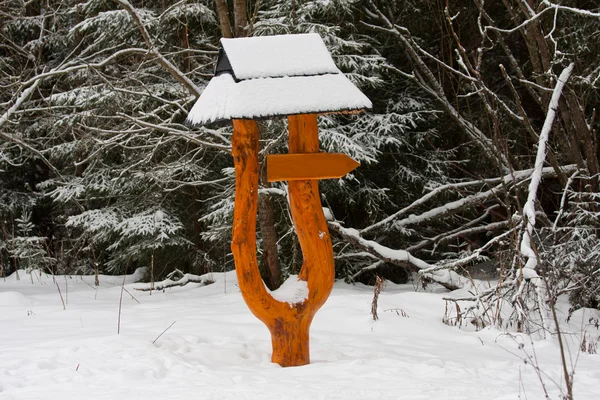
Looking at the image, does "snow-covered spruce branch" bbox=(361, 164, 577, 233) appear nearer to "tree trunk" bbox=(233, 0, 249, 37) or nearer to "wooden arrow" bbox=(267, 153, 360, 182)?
"tree trunk" bbox=(233, 0, 249, 37)

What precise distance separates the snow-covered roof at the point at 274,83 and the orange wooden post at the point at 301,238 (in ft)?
0.92

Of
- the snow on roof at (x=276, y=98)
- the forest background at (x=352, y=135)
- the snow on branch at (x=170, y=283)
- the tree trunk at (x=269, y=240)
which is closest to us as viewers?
the snow on roof at (x=276, y=98)

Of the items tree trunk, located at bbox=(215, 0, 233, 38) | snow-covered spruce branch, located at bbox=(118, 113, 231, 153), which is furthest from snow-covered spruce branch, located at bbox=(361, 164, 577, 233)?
tree trunk, located at bbox=(215, 0, 233, 38)

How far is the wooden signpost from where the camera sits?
430 centimetres

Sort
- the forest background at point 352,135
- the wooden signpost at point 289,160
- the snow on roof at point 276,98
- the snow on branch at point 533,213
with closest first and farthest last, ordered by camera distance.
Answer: the snow on roof at point 276,98, the wooden signpost at point 289,160, the snow on branch at point 533,213, the forest background at point 352,135

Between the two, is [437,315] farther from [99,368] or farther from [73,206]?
[73,206]

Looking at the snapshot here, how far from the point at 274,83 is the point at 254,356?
2.07 m

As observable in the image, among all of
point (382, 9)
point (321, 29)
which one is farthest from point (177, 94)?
point (382, 9)

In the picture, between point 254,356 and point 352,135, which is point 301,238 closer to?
point 254,356

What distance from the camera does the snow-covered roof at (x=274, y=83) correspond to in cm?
415

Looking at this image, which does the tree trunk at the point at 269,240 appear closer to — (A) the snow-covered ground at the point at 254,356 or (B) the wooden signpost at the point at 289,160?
(A) the snow-covered ground at the point at 254,356

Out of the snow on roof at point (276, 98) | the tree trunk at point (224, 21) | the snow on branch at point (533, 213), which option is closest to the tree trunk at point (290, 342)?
the snow on roof at point (276, 98)

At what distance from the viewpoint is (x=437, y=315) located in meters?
6.44

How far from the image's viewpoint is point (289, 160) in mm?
4344
